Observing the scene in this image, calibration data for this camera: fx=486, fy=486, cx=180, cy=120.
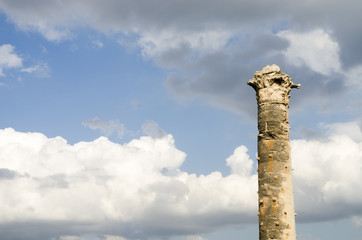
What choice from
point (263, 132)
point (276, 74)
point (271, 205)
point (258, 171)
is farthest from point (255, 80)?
point (271, 205)

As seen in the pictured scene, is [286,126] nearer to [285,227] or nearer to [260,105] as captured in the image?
[260,105]

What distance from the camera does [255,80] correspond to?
67.3 feet

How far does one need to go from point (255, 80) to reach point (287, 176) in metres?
4.22

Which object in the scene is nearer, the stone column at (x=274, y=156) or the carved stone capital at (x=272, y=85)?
the stone column at (x=274, y=156)

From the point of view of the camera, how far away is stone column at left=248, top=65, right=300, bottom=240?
18.8 m

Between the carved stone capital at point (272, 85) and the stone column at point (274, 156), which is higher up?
the carved stone capital at point (272, 85)

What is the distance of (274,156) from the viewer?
19.5 meters

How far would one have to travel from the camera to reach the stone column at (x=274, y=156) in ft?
61.8

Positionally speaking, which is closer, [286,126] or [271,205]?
[271,205]

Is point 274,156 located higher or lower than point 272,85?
lower

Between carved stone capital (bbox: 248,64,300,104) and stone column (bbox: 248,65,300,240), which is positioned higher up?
carved stone capital (bbox: 248,64,300,104)

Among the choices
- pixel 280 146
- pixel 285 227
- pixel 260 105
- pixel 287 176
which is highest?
pixel 260 105

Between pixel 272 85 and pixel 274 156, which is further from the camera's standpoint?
pixel 272 85

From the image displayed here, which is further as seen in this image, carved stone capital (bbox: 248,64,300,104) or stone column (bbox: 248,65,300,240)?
carved stone capital (bbox: 248,64,300,104)
